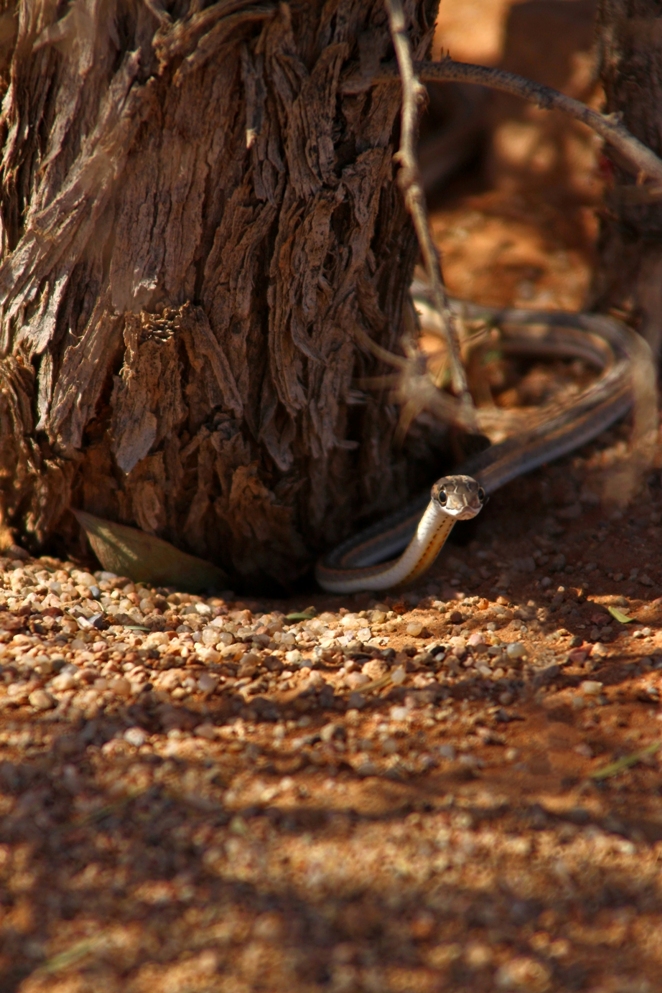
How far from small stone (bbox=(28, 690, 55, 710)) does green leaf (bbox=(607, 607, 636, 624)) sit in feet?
6.33

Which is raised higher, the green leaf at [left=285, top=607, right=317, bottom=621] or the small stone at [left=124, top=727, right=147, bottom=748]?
the small stone at [left=124, top=727, right=147, bottom=748]

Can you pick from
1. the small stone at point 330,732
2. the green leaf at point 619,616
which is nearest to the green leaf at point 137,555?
the small stone at point 330,732

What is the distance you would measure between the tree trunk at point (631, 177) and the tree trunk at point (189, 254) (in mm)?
1596

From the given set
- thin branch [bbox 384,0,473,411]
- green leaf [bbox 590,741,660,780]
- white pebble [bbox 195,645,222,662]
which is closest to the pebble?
green leaf [bbox 590,741,660,780]

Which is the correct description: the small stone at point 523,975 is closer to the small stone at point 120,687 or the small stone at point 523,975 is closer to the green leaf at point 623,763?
the green leaf at point 623,763

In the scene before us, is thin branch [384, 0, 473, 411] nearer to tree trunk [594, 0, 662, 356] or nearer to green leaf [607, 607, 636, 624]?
green leaf [607, 607, 636, 624]

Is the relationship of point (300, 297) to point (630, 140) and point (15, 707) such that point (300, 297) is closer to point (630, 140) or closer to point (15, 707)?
point (630, 140)

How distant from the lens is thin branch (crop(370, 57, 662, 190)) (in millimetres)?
2320

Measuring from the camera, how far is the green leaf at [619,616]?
9.45ft

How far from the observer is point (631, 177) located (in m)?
4.11

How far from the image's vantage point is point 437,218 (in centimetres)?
658

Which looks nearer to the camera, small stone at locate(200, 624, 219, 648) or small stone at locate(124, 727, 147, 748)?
small stone at locate(124, 727, 147, 748)

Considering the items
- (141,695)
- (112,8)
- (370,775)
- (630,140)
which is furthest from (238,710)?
(112,8)

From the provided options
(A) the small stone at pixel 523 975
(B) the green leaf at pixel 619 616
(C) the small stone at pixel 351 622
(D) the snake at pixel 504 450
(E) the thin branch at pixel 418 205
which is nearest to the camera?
(A) the small stone at pixel 523 975
